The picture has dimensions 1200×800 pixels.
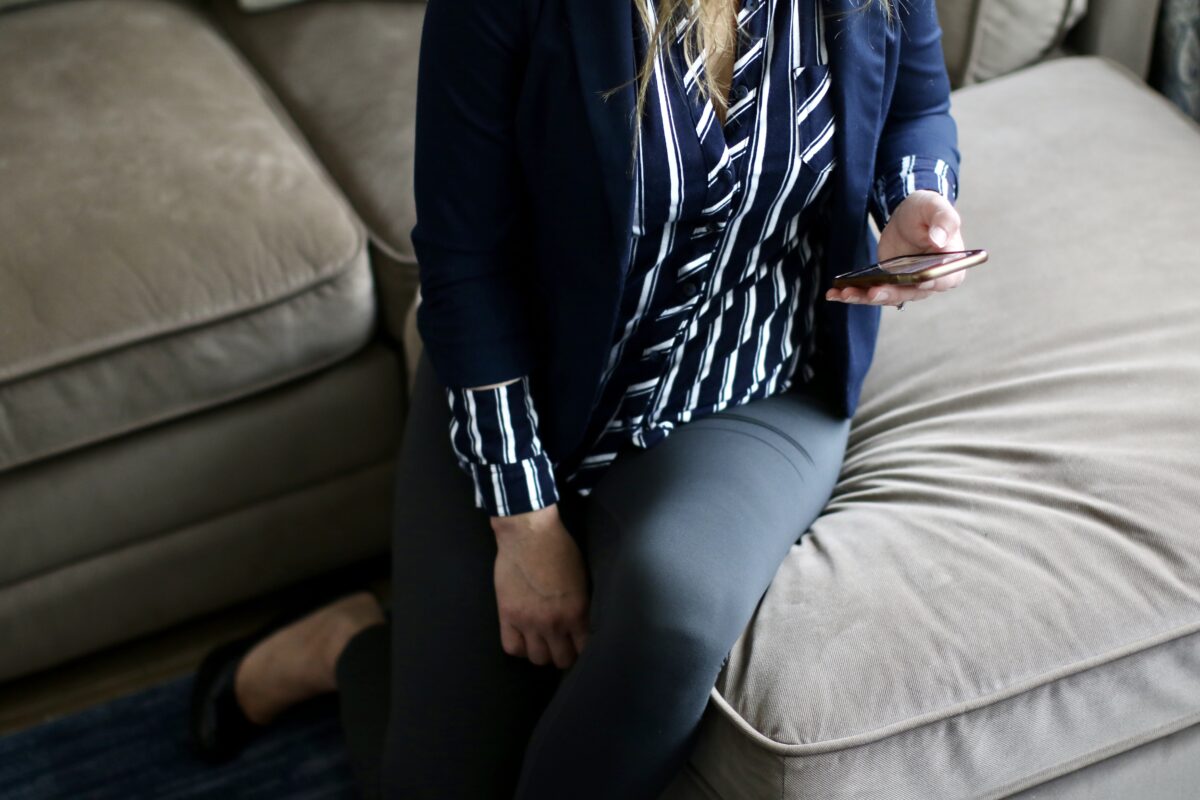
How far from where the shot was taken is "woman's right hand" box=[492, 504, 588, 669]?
920 millimetres

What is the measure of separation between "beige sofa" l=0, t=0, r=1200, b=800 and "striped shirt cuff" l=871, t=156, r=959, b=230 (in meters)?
0.20

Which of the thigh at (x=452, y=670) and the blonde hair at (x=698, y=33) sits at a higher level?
the blonde hair at (x=698, y=33)

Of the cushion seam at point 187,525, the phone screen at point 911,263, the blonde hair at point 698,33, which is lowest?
the cushion seam at point 187,525

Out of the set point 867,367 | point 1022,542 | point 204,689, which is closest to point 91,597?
point 204,689

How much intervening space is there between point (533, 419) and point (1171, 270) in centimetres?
62

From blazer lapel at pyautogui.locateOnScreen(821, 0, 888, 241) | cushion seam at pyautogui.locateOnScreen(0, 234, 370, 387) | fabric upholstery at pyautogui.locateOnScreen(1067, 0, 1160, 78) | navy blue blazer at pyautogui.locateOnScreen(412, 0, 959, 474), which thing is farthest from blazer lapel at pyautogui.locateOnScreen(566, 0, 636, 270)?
fabric upholstery at pyautogui.locateOnScreen(1067, 0, 1160, 78)

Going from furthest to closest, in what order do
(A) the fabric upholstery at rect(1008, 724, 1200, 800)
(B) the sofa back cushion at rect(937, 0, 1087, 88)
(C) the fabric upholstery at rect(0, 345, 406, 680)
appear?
(B) the sofa back cushion at rect(937, 0, 1087, 88), (C) the fabric upholstery at rect(0, 345, 406, 680), (A) the fabric upholstery at rect(1008, 724, 1200, 800)

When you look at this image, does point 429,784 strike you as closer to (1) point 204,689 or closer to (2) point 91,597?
(1) point 204,689

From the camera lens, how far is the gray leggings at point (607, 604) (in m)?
0.82

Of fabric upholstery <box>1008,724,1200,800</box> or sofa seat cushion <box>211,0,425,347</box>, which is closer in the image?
fabric upholstery <box>1008,724,1200,800</box>

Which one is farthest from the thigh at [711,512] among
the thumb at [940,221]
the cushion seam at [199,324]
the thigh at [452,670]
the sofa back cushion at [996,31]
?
the sofa back cushion at [996,31]

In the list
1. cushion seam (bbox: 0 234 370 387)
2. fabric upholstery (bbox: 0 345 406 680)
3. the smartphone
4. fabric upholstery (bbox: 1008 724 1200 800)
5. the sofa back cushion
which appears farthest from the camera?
the sofa back cushion

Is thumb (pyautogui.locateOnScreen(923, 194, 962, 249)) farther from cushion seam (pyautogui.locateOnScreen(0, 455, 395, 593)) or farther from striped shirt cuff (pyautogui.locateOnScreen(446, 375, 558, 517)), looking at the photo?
cushion seam (pyautogui.locateOnScreen(0, 455, 395, 593))

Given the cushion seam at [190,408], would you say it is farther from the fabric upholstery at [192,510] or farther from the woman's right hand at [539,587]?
the woman's right hand at [539,587]
